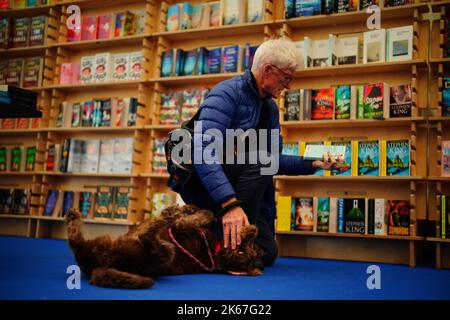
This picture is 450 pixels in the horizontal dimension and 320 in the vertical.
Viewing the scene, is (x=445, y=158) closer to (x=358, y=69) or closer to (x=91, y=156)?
(x=358, y=69)

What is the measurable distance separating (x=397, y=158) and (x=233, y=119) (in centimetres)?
146

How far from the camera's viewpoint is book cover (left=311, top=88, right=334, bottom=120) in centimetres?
335

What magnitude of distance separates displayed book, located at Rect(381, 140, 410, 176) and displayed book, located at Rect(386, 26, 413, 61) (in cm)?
58

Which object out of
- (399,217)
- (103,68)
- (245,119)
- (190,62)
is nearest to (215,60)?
(190,62)

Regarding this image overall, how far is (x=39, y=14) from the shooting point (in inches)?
185

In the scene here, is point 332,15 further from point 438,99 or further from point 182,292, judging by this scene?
point 182,292

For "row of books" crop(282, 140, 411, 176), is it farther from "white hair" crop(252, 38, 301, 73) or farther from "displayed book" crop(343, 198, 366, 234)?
"white hair" crop(252, 38, 301, 73)

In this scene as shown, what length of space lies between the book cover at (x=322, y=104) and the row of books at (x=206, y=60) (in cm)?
58

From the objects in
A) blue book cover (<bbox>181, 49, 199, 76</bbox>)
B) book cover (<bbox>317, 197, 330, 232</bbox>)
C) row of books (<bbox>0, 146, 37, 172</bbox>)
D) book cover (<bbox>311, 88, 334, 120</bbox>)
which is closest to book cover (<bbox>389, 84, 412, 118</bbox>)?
book cover (<bbox>311, 88, 334, 120</bbox>)

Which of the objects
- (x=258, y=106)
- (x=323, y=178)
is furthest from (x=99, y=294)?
(x=323, y=178)

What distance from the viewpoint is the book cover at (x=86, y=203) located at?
4031mm

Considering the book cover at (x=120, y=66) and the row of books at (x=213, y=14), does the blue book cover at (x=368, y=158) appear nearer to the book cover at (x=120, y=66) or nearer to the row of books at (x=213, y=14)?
the row of books at (x=213, y=14)

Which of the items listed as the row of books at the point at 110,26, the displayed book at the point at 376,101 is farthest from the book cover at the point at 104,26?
the displayed book at the point at 376,101

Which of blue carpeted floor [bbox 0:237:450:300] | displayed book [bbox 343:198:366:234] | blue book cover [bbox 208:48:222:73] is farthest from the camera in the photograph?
blue book cover [bbox 208:48:222:73]
